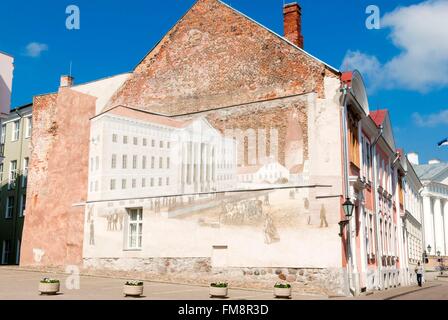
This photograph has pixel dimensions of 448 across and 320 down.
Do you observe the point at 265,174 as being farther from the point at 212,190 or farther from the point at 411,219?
the point at 411,219

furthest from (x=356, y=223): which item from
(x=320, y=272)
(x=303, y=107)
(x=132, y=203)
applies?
(x=132, y=203)

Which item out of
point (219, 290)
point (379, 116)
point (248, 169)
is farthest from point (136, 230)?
point (379, 116)

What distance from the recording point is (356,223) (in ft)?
74.0

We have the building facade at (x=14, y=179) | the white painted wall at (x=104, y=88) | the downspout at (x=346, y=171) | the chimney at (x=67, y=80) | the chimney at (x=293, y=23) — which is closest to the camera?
the downspout at (x=346, y=171)

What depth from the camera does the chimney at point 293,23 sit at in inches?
939

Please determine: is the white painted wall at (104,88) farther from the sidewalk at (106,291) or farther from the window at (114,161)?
the sidewalk at (106,291)

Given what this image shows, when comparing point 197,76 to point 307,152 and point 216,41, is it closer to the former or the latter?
point 216,41

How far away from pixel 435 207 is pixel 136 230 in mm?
66917

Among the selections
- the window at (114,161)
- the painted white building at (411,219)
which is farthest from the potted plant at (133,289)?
the painted white building at (411,219)

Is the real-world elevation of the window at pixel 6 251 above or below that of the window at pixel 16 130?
below

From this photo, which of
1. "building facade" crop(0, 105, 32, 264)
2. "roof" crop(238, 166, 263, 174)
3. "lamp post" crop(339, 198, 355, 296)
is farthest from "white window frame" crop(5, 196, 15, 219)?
"lamp post" crop(339, 198, 355, 296)

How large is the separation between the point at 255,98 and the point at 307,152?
11.1ft

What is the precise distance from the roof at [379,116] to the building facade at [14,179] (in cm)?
2430

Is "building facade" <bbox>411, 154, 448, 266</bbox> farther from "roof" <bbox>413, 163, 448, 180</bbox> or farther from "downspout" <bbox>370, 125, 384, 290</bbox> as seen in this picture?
"downspout" <bbox>370, 125, 384, 290</bbox>
